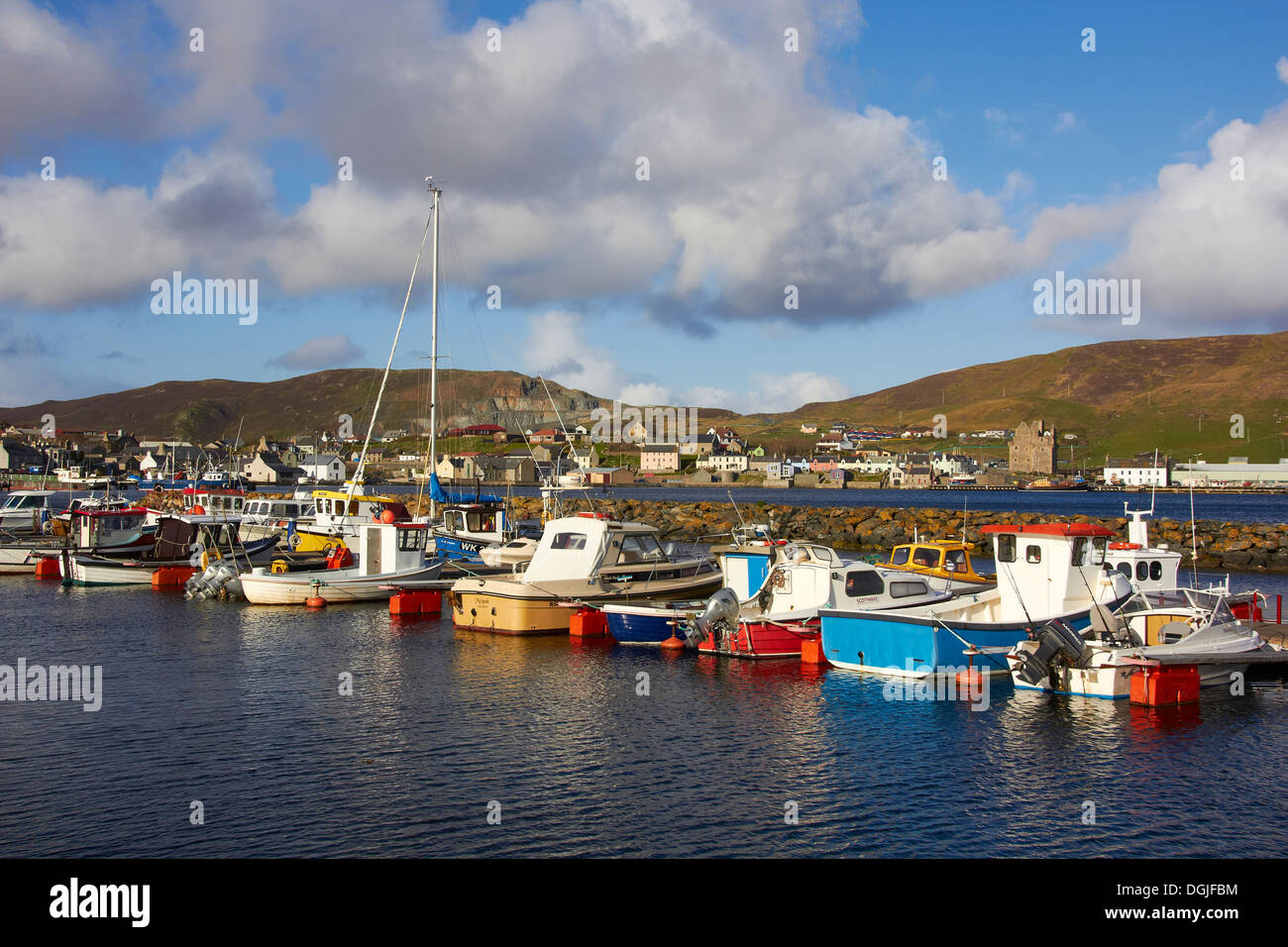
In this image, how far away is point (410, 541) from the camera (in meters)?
37.6

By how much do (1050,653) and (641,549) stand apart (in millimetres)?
14395

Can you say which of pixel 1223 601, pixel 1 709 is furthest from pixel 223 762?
pixel 1223 601

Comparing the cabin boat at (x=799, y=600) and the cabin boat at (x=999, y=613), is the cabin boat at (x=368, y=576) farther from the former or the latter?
the cabin boat at (x=999, y=613)

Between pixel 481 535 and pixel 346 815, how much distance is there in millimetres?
29108

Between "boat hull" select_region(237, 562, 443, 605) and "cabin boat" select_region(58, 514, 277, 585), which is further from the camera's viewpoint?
"cabin boat" select_region(58, 514, 277, 585)

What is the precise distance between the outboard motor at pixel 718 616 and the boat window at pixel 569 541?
5.87m

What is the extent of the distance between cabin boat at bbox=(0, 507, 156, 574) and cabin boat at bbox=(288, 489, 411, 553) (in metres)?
6.68

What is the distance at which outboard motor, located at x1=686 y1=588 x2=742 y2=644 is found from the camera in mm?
26578

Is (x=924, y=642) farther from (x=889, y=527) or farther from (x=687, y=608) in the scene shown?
(x=889, y=527)

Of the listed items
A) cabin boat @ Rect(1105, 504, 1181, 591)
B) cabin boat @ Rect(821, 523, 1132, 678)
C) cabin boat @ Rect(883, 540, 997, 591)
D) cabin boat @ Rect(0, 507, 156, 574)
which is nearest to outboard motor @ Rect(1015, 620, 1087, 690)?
cabin boat @ Rect(821, 523, 1132, 678)

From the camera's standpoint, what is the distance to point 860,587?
87.1 feet

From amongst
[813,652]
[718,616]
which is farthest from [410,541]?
[813,652]

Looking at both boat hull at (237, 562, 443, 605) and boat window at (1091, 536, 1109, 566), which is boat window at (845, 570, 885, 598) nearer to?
boat window at (1091, 536, 1109, 566)

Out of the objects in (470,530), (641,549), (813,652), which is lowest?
(813,652)
